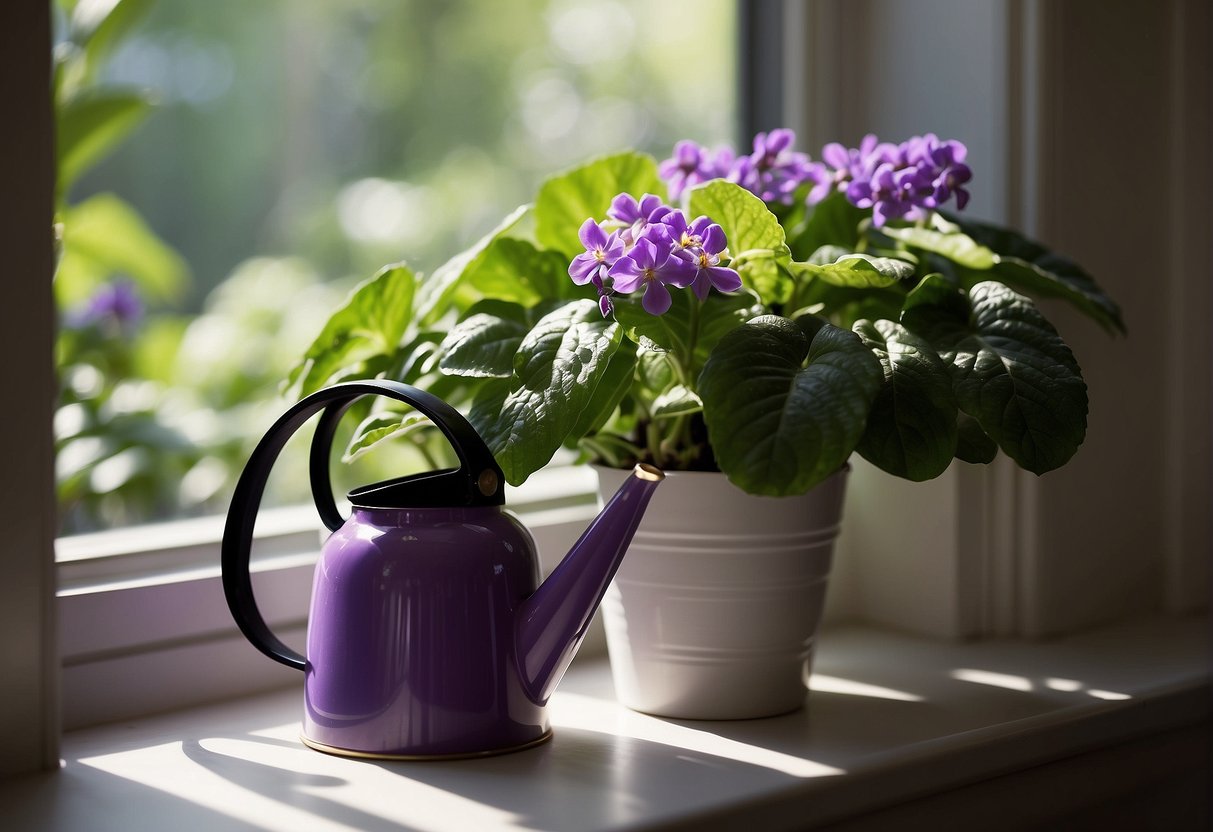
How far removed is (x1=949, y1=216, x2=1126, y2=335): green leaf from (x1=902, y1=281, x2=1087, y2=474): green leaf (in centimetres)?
11

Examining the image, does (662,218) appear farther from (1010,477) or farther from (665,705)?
(1010,477)

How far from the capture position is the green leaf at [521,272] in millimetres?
838

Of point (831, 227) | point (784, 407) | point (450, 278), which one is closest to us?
point (784, 407)

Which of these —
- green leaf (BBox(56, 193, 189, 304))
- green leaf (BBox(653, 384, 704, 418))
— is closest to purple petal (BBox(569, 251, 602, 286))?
green leaf (BBox(653, 384, 704, 418))

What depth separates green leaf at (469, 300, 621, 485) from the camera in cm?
66

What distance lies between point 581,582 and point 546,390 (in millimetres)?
120

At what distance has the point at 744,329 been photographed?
0.67 m

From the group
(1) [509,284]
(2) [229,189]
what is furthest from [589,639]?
(2) [229,189]

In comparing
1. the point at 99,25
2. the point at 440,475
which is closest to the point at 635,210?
the point at 440,475

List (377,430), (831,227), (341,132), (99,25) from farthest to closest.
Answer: (341,132) → (99,25) → (831,227) → (377,430)

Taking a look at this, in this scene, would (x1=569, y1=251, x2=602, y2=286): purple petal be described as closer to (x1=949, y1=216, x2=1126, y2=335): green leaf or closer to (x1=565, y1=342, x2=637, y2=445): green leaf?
(x1=565, y1=342, x2=637, y2=445): green leaf

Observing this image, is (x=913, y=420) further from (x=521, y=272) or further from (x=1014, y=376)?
(x=521, y=272)

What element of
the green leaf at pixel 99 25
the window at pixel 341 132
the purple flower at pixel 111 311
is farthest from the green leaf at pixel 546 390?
the window at pixel 341 132

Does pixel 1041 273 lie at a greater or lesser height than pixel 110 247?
lesser
